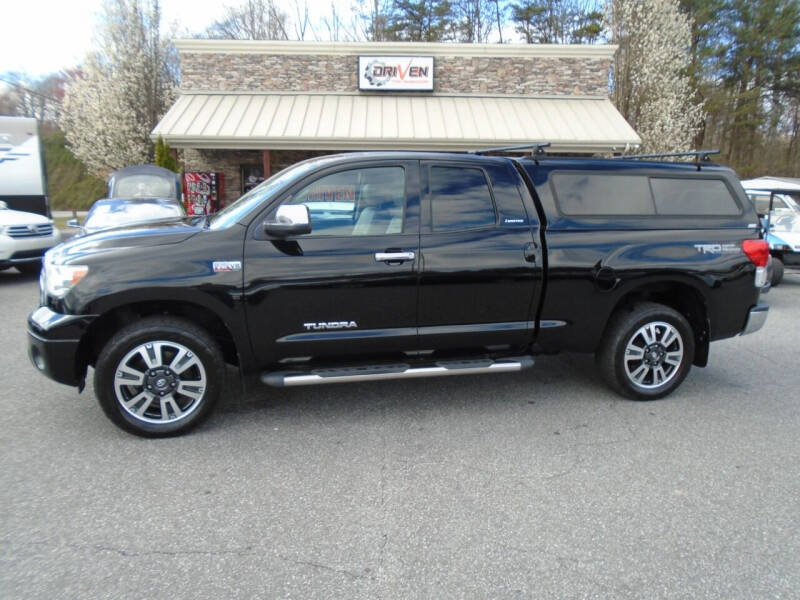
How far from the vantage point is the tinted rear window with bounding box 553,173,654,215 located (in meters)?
4.28

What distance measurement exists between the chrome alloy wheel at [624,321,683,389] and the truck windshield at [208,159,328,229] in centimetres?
289

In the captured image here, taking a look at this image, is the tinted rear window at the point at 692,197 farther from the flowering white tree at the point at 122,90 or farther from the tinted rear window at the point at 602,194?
the flowering white tree at the point at 122,90

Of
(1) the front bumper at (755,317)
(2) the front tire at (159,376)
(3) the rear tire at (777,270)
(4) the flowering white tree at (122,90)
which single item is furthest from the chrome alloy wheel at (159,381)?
(4) the flowering white tree at (122,90)

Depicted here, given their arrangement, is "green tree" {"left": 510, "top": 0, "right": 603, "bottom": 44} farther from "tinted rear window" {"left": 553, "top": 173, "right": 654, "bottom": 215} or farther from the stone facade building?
"tinted rear window" {"left": 553, "top": 173, "right": 654, "bottom": 215}

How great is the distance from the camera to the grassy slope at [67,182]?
32406 mm

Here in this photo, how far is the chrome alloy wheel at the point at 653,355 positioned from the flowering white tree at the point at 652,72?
64.1 ft

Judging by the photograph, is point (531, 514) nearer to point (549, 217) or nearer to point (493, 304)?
point (493, 304)

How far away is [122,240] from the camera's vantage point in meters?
3.62

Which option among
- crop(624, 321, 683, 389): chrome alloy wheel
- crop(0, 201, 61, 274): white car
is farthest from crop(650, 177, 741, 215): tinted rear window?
crop(0, 201, 61, 274): white car

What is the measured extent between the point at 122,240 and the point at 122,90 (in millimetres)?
25074

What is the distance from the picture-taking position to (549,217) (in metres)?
4.17

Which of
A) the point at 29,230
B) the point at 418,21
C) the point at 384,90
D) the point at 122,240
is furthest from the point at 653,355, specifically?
the point at 418,21

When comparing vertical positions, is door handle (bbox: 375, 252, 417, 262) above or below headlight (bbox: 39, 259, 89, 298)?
above

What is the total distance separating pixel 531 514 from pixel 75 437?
303 cm
